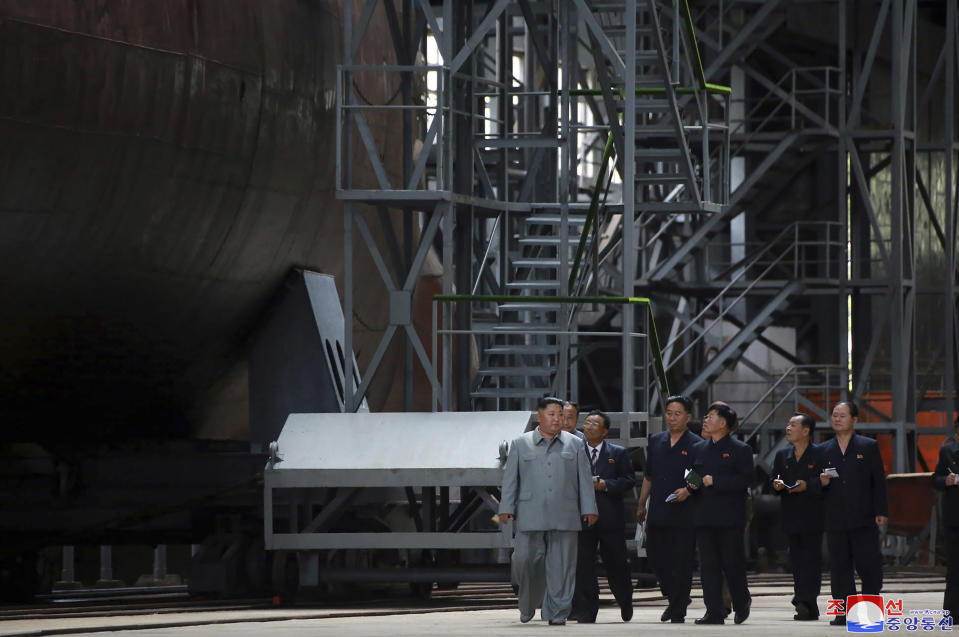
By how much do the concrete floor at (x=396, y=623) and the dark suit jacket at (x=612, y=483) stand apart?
0.80 metres

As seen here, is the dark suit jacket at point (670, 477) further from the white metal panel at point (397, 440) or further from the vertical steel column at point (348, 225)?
the vertical steel column at point (348, 225)

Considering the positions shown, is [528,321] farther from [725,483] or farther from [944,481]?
[944,481]

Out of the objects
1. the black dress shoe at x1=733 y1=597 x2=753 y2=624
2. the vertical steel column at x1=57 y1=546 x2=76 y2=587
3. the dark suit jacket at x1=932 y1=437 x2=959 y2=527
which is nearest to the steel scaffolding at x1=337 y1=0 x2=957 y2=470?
the black dress shoe at x1=733 y1=597 x2=753 y2=624

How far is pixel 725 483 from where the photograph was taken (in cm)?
1462

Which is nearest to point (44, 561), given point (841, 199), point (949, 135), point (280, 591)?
point (280, 591)

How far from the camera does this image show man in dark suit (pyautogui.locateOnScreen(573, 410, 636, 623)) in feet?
50.1

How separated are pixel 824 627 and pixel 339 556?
211 inches

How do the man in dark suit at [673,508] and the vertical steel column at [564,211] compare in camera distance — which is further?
the vertical steel column at [564,211]

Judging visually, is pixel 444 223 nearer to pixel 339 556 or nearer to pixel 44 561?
pixel 339 556

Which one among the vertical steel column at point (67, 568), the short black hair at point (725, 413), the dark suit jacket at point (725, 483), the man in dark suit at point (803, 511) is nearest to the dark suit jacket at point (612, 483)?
the dark suit jacket at point (725, 483)

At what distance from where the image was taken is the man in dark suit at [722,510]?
14641mm

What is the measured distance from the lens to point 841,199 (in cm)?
3281

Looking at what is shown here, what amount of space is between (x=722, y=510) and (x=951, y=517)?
176 cm

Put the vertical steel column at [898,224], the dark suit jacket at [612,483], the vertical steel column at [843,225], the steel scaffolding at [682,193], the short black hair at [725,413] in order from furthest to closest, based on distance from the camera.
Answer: the vertical steel column at [843,225] < the vertical steel column at [898,224] < the steel scaffolding at [682,193] < the dark suit jacket at [612,483] < the short black hair at [725,413]
